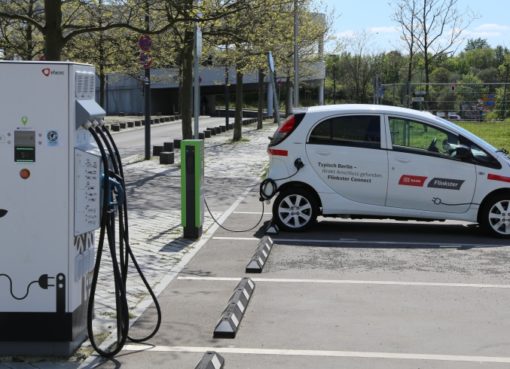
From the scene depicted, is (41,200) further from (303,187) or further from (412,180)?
(412,180)

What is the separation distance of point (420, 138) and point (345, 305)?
4.27 metres

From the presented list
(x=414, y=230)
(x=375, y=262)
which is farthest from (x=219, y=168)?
(x=375, y=262)

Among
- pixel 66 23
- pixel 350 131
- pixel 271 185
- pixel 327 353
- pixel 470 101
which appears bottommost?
pixel 327 353

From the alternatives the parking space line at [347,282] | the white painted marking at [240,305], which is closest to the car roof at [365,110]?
the parking space line at [347,282]

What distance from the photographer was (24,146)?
5094 millimetres

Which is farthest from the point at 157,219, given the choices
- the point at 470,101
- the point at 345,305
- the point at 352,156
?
the point at 470,101

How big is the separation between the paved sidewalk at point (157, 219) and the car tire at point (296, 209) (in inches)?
43.7

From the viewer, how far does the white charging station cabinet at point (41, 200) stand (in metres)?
5.07

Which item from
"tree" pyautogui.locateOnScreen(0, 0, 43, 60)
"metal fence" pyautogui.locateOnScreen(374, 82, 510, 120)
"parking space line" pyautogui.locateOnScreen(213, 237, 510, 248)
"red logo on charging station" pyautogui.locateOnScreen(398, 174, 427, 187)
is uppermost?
"tree" pyautogui.locateOnScreen(0, 0, 43, 60)

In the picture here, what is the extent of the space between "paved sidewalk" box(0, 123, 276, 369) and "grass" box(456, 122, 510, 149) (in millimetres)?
8044

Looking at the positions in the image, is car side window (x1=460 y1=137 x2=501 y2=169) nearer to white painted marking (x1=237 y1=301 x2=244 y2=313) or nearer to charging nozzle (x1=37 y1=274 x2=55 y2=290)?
white painted marking (x1=237 y1=301 x2=244 y2=313)

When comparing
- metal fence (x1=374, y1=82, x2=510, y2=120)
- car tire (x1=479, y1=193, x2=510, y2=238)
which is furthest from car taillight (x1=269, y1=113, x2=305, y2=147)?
metal fence (x1=374, y1=82, x2=510, y2=120)

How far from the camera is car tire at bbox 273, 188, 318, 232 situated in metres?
10.5

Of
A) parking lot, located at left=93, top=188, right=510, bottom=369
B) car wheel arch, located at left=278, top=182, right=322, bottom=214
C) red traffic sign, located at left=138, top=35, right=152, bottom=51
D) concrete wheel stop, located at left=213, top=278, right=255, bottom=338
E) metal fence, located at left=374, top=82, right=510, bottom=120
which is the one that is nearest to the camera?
parking lot, located at left=93, top=188, right=510, bottom=369
